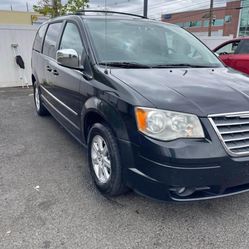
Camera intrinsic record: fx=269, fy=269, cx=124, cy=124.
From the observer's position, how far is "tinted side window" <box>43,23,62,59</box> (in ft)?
13.4

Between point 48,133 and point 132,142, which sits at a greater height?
point 132,142

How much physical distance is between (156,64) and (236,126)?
3.87 feet

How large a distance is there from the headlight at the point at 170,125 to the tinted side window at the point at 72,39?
1394 mm

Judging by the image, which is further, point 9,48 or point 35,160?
point 9,48

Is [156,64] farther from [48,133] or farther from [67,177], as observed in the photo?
[48,133]

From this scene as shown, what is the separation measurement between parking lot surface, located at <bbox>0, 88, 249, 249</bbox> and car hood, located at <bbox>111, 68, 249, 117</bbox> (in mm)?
947

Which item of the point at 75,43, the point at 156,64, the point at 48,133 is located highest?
the point at 75,43

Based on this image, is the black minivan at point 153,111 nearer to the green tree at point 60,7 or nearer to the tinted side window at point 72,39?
the tinted side window at point 72,39

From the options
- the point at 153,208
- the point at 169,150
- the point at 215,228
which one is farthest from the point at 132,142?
the point at 215,228

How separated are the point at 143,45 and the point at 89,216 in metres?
2.00

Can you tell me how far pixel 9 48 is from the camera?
27.3 feet

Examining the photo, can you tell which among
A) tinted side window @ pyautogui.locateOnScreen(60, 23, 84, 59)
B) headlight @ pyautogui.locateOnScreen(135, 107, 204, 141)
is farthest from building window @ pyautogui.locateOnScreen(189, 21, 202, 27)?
headlight @ pyautogui.locateOnScreen(135, 107, 204, 141)

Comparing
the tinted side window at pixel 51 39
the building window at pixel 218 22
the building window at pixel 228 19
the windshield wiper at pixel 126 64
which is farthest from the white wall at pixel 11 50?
the building window at pixel 218 22

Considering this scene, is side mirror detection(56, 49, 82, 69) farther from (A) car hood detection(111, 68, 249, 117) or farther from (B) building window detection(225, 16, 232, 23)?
(B) building window detection(225, 16, 232, 23)
